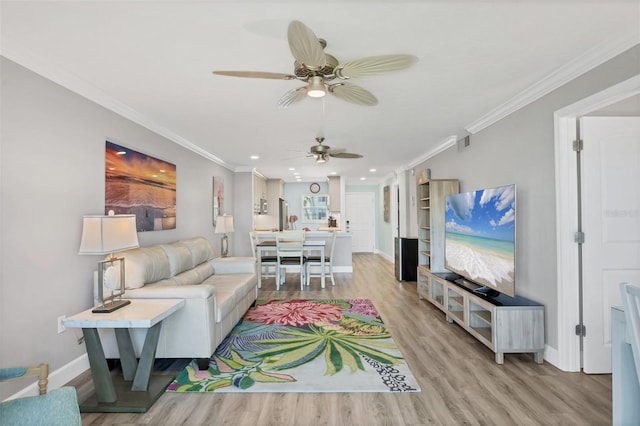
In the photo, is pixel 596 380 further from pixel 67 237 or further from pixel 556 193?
pixel 67 237

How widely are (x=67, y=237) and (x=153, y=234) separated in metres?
1.29

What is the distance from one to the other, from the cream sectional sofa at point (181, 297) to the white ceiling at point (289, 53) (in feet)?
4.20

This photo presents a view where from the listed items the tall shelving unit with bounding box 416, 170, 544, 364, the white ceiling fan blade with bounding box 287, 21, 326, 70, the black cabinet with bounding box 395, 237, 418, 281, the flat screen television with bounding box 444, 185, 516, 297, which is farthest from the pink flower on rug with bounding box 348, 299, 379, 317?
the white ceiling fan blade with bounding box 287, 21, 326, 70

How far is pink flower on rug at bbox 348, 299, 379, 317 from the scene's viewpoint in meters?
4.25

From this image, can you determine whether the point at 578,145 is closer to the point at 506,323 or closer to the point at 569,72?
the point at 569,72

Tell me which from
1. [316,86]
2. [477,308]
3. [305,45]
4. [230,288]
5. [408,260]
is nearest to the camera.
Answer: [305,45]

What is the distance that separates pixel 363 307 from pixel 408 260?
2.10m

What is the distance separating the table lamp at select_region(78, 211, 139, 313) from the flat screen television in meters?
3.19

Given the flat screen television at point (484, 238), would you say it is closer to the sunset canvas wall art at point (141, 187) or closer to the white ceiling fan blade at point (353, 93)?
the white ceiling fan blade at point (353, 93)

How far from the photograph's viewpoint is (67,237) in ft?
8.23

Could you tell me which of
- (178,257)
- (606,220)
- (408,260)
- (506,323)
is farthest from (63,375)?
(408,260)

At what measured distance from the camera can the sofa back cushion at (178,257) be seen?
11.4 feet

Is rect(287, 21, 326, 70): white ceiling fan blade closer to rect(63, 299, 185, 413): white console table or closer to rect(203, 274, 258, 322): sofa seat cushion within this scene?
rect(63, 299, 185, 413): white console table

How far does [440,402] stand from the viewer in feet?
7.27
